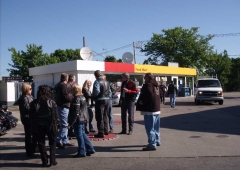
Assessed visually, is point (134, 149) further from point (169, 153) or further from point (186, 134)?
point (186, 134)

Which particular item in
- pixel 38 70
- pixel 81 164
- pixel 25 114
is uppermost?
pixel 38 70

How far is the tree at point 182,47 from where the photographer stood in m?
54.4

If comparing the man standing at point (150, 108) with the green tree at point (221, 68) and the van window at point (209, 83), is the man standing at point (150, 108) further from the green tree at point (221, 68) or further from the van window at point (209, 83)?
the green tree at point (221, 68)

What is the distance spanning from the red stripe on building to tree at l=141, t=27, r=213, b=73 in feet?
88.8

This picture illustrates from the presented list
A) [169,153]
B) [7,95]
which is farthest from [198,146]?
[7,95]

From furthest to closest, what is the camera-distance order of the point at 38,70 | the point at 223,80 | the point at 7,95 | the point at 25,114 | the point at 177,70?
the point at 223,80 → the point at 177,70 → the point at 38,70 → the point at 7,95 → the point at 25,114

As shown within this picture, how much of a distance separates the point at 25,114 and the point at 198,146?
443 cm

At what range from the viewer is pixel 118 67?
27.4 m

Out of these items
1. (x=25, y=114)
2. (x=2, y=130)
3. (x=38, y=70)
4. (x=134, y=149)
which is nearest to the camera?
(x=25, y=114)

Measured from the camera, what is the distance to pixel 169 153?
22.8ft

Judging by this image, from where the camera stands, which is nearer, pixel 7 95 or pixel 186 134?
pixel 186 134

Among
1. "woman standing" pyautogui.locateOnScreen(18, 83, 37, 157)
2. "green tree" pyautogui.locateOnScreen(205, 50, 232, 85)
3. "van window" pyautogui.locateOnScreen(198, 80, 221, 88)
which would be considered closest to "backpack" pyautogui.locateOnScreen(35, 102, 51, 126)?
"woman standing" pyautogui.locateOnScreen(18, 83, 37, 157)

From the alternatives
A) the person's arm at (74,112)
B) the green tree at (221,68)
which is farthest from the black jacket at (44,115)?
the green tree at (221,68)

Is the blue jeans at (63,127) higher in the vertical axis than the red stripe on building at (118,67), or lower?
lower
